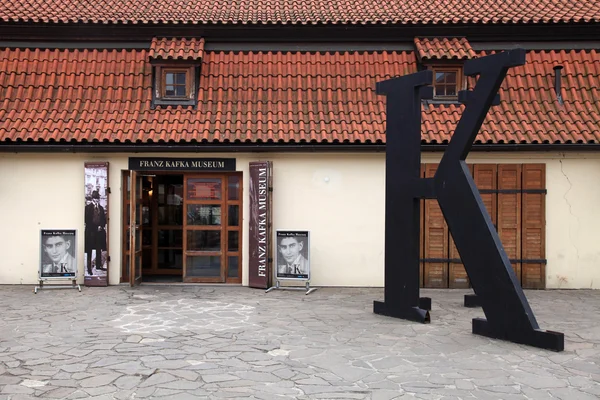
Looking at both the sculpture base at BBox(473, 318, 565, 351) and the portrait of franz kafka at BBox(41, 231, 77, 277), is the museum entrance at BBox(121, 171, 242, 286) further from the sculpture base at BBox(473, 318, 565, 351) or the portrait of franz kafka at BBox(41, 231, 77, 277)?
the sculpture base at BBox(473, 318, 565, 351)

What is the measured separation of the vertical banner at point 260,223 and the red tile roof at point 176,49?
9.16ft

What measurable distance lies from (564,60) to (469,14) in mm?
2244

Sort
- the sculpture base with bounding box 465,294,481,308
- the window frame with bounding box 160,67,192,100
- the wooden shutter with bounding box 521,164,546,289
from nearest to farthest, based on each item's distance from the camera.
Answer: the sculpture base with bounding box 465,294,481,308 → the wooden shutter with bounding box 521,164,546,289 → the window frame with bounding box 160,67,192,100

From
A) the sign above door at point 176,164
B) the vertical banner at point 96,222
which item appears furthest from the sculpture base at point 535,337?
the vertical banner at point 96,222

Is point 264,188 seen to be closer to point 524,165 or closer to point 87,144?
point 87,144

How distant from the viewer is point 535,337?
6664 mm

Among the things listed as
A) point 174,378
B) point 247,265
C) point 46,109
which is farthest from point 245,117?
point 174,378

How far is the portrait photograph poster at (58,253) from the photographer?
10.4 m

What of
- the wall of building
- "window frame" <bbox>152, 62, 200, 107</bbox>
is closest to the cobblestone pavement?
the wall of building

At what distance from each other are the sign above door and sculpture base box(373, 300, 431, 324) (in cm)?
427

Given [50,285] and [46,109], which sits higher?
[46,109]

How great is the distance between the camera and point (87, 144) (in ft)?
34.8

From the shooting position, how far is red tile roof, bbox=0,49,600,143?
10766mm

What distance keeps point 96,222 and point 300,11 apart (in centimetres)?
650
